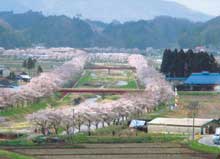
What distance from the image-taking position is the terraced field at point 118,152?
21.6 meters

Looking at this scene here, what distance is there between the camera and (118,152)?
22.5m

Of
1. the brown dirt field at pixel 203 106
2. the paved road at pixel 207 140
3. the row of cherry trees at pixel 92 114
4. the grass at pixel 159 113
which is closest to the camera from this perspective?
the paved road at pixel 207 140

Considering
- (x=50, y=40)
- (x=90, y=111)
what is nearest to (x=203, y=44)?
(x=50, y=40)

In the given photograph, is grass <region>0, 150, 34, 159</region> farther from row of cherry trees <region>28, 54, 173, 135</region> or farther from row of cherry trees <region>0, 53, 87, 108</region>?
row of cherry trees <region>0, 53, 87, 108</region>

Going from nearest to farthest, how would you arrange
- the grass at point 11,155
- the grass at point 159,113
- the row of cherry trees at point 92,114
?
the grass at point 11,155, the row of cherry trees at point 92,114, the grass at point 159,113

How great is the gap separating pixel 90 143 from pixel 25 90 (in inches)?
686

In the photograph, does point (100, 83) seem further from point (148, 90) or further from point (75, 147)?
point (75, 147)

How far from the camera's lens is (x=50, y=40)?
134 m

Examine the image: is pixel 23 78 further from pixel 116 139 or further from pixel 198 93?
pixel 116 139

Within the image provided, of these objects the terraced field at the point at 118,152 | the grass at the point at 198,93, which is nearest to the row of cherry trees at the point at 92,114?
the terraced field at the point at 118,152

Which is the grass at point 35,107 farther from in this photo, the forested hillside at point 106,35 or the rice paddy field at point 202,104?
the forested hillside at point 106,35

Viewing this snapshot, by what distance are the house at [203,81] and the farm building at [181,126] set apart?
65.7 feet

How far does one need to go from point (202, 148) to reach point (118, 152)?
2741 mm

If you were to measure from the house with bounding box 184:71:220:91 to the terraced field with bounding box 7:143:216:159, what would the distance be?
2571 centimetres
